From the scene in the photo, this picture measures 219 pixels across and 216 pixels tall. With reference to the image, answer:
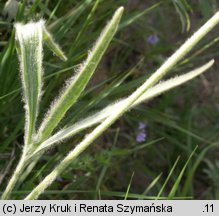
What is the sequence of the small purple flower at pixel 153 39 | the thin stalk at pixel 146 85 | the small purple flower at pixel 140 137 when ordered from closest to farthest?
the thin stalk at pixel 146 85
the small purple flower at pixel 140 137
the small purple flower at pixel 153 39

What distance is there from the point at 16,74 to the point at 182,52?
632 mm

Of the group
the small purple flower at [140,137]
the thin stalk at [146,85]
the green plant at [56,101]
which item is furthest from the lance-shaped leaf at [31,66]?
the small purple flower at [140,137]

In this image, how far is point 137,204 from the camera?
3.36 feet

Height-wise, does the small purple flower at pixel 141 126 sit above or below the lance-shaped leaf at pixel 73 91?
above

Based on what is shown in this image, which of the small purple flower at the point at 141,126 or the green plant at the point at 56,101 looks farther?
the small purple flower at the point at 141,126

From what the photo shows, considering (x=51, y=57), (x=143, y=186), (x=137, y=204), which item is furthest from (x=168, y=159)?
(x=137, y=204)

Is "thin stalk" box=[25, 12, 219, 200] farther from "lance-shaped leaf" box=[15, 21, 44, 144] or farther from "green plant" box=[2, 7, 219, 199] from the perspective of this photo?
"lance-shaped leaf" box=[15, 21, 44, 144]

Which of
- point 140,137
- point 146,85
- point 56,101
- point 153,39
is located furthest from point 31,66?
point 153,39

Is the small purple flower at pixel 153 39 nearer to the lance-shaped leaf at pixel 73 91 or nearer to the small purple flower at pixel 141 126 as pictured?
the small purple flower at pixel 141 126

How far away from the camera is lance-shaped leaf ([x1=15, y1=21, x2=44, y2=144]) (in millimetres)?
880

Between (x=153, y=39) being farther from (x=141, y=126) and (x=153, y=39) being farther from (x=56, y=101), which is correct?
(x=56, y=101)

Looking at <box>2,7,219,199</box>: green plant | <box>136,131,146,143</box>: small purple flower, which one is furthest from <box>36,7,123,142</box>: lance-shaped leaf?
<box>136,131,146,143</box>: small purple flower

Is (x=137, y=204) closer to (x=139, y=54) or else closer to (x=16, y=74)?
(x=16, y=74)

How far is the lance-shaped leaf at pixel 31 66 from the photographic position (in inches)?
34.7
